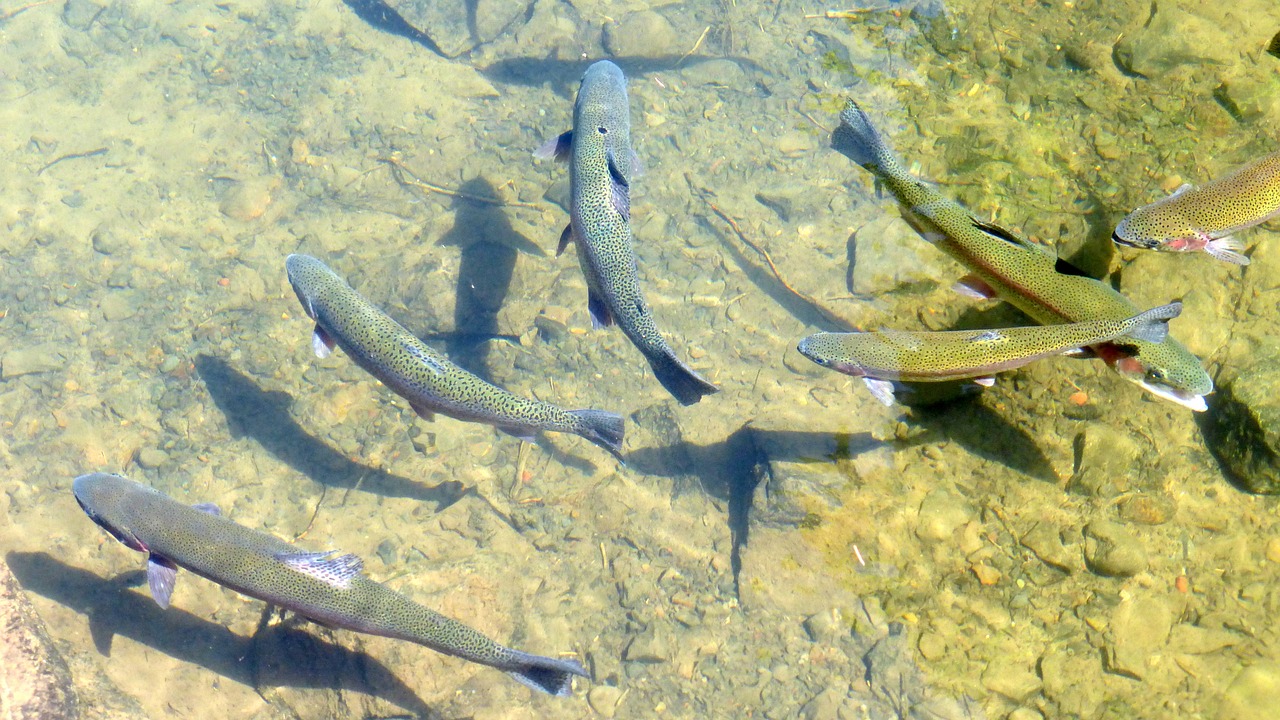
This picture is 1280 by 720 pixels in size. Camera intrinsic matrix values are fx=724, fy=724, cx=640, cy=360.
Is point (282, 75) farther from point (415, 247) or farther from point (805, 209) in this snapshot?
point (805, 209)

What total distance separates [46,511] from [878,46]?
9113 mm

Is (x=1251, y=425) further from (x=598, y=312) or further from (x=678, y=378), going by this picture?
(x=598, y=312)

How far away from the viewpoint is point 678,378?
507 cm

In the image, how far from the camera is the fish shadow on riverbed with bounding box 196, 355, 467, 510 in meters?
6.28

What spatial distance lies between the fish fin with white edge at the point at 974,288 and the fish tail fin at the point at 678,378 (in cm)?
182

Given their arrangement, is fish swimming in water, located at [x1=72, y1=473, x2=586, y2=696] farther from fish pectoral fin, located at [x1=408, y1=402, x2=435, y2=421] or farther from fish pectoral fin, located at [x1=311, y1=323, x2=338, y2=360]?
fish pectoral fin, located at [x1=311, y1=323, x2=338, y2=360]

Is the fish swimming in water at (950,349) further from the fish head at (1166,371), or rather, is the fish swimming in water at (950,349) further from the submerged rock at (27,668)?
the submerged rock at (27,668)

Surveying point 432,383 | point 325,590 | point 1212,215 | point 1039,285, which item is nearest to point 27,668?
point 325,590

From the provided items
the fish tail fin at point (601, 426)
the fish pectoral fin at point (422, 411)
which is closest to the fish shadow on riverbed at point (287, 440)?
the fish pectoral fin at point (422, 411)

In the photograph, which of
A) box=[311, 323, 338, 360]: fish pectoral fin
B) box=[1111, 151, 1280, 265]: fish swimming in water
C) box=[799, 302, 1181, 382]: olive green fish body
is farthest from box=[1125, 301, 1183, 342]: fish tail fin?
box=[311, 323, 338, 360]: fish pectoral fin

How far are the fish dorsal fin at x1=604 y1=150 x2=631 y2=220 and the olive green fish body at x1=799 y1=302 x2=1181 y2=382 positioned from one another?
1973mm

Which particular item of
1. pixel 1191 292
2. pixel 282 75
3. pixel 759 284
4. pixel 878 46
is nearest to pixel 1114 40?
pixel 878 46

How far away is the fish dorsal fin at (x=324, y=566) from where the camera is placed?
4660 millimetres

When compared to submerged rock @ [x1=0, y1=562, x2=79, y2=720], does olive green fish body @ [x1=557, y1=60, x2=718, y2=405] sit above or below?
above
